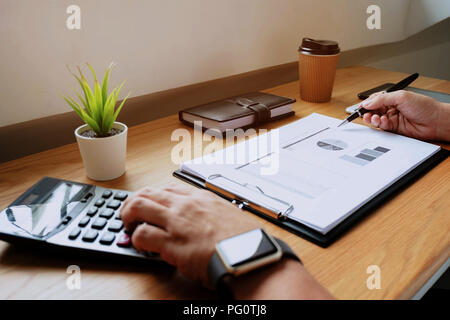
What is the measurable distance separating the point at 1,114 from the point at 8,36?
0.15 metres

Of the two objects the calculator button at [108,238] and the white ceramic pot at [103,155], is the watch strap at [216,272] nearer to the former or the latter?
the calculator button at [108,238]

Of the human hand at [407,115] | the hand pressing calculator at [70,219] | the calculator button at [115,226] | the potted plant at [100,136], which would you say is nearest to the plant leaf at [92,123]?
the potted plant at [100,136]

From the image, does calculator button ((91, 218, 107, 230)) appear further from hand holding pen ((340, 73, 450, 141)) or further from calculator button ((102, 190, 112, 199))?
hand holding pen ((340, 73, 450, 141))

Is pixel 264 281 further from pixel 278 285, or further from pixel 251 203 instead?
pixel 251 203

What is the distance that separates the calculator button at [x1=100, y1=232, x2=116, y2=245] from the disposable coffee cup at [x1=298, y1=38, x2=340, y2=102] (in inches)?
29.9

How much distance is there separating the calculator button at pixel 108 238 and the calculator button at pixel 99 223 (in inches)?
0.7

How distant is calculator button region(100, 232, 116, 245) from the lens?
1.48ft

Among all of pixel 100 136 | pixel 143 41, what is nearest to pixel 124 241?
pixel 100 136

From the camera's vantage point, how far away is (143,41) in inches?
35.5

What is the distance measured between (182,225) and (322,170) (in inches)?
11.8
